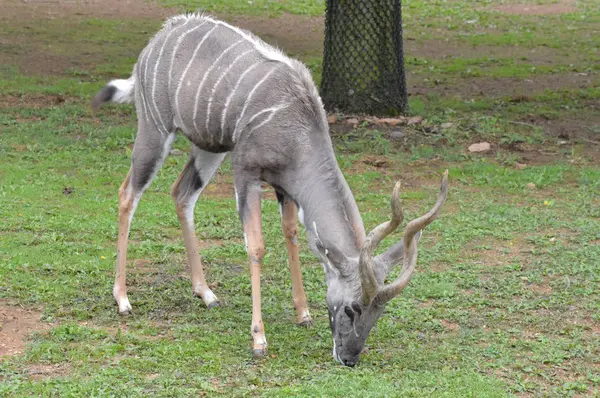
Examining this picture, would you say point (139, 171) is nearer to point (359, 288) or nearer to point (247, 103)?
point (247, 103)

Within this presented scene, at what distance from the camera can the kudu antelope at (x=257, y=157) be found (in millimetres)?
5055

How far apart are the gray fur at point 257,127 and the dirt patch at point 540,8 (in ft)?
46.8

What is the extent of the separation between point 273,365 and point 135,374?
74 centimetres

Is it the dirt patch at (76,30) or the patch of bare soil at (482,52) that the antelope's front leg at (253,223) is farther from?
the patch of bare soil at (482,52)

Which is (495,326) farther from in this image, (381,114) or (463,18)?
(463,18)

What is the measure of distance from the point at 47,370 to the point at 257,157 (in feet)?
5.36

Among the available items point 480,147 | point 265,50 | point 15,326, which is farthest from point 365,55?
point 15,326

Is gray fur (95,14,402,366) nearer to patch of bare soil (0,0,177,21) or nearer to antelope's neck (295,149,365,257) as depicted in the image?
antelope's neck (295,149,365,257)

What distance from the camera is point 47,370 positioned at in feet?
16.0

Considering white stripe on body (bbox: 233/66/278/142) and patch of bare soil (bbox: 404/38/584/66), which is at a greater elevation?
white stripe on body (bbox: 233/66/278/142)

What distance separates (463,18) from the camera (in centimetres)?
1869

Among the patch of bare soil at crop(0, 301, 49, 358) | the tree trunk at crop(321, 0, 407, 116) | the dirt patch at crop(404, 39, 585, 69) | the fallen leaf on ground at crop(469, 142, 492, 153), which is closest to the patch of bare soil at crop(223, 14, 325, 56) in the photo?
the dirt patch at crop(404, 39, 585, 69)

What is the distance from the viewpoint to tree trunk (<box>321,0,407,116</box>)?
10648 mm

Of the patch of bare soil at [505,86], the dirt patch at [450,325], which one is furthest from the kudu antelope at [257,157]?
the patch of bare soil at [505,86]
